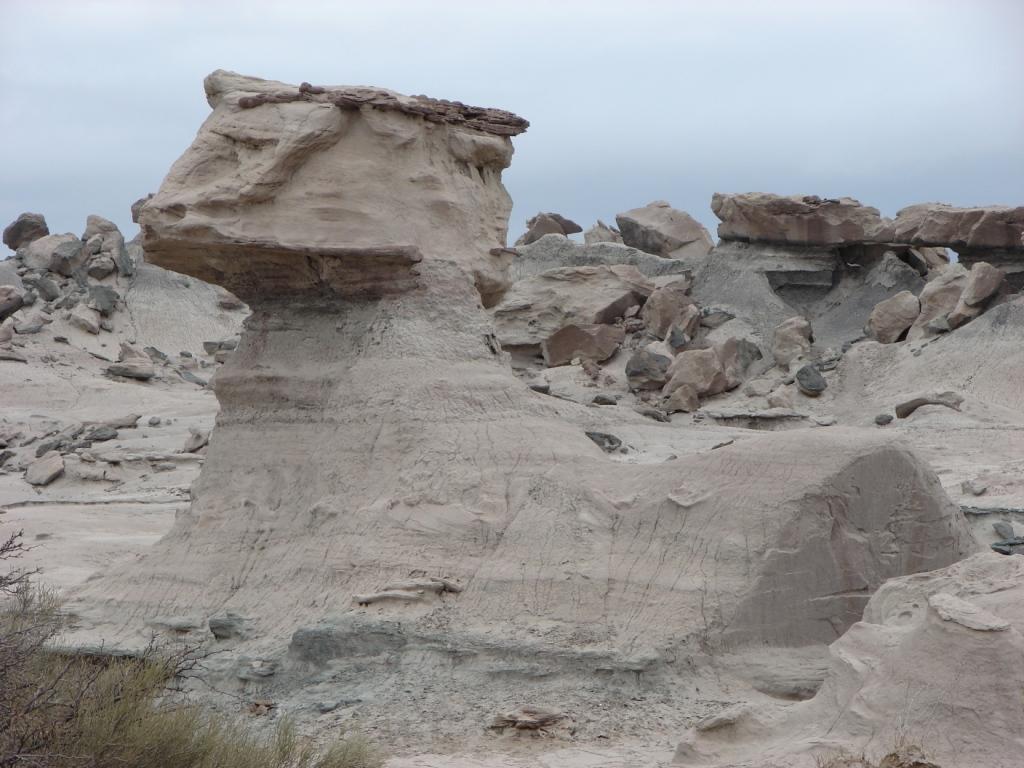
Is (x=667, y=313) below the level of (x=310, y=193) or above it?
below

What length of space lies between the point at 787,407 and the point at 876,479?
10932 mm

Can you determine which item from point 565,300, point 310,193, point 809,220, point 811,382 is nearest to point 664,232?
point 809,220

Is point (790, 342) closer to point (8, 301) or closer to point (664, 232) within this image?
point (664, 232)

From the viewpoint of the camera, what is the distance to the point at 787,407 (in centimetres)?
1709

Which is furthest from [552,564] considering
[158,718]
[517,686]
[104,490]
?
[104,490]

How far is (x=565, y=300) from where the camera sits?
2038cm

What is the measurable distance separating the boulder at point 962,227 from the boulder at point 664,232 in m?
5.74

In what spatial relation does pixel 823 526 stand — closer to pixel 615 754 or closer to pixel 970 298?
pixel 615 754

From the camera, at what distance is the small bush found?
4520 mm

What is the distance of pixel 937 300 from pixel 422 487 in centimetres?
1302

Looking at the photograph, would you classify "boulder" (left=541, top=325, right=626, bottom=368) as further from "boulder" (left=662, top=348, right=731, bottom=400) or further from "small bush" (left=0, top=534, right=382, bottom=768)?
"small bush" (left=0, top=534, right=382, bottom=768)

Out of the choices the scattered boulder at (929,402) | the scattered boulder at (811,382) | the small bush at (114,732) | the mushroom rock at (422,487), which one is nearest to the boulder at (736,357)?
the scattered boulder at (811,382)

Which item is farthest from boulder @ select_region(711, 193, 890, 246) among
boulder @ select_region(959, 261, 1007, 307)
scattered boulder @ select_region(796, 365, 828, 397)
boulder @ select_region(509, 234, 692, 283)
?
scattered boulder @ select_region(796, 365, 828, 397)

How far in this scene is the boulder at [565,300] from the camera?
2005cm
